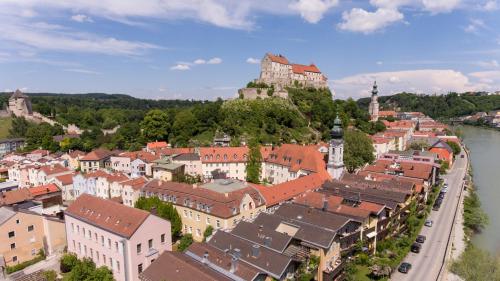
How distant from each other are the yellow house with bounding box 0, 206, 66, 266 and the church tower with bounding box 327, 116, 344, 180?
3196cm

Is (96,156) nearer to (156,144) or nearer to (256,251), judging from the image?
(156,144)

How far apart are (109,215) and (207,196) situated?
29.1ft

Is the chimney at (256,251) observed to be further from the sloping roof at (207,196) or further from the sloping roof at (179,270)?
the sloping roof at (207,196)

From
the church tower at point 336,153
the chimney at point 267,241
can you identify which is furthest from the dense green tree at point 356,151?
the chimney at point 267,241

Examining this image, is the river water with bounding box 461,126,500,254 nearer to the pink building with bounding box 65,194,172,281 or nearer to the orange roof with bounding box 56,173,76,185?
the pink building with bounding box 65,194,172,281

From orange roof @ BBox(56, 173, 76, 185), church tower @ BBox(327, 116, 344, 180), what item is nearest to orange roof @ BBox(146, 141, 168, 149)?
orange roof @ BBox(56, 173, 76, 185)

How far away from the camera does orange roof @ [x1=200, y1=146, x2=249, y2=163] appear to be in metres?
49.1

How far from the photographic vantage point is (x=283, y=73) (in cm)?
7838

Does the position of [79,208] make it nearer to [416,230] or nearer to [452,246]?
[416,230]

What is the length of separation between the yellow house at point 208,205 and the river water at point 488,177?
2488cm

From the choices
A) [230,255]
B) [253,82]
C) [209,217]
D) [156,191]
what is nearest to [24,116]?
[253,82]

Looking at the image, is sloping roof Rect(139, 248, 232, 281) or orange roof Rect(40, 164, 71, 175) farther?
orange roof Rect(40, 164, 71, 175)

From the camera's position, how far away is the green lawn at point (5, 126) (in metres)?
90.3

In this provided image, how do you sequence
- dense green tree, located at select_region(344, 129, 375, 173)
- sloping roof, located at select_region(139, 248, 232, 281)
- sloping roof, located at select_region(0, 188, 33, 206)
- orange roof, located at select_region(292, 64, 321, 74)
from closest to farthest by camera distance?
1. sloping roof, located at select_region(139, 248, 232, 281)
2. sloping roof, located at select_region(0, 188, 33, 206)
3. dense green tree, located at select_region(344, 129, 375, 173)
4. orange roof, located at select_region(292, 64, 321, 74)
